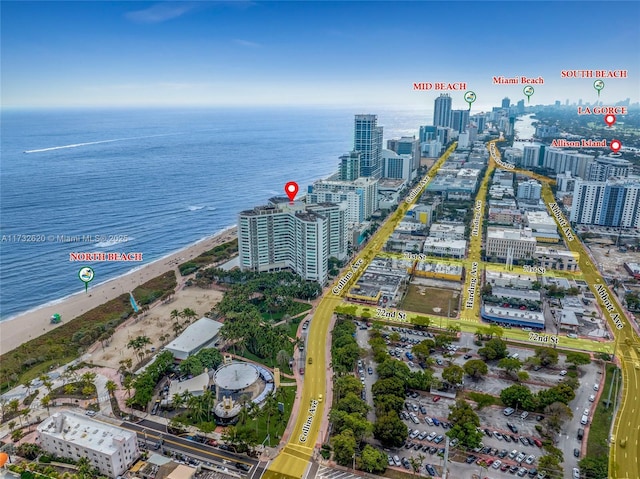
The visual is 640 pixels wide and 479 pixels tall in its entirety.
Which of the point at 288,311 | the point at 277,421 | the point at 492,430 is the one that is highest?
the point at 288,311

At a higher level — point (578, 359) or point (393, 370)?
point (393, 370)

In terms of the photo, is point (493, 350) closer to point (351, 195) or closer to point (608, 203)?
point (351, 195)

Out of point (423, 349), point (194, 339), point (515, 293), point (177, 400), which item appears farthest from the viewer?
point (515, 293)

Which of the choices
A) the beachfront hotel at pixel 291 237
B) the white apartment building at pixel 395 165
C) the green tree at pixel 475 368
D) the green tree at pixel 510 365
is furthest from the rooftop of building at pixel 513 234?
the white apartment building at pixel 395 165

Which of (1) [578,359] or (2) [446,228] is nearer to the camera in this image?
(1) [578,359]

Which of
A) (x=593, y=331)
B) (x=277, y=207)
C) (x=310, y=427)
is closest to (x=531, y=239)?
(x=593, y=331)

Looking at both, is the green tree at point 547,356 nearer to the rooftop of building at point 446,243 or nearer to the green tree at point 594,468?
the green tree at point 594,468

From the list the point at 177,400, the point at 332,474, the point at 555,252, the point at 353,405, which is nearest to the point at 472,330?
the point at 353,405
